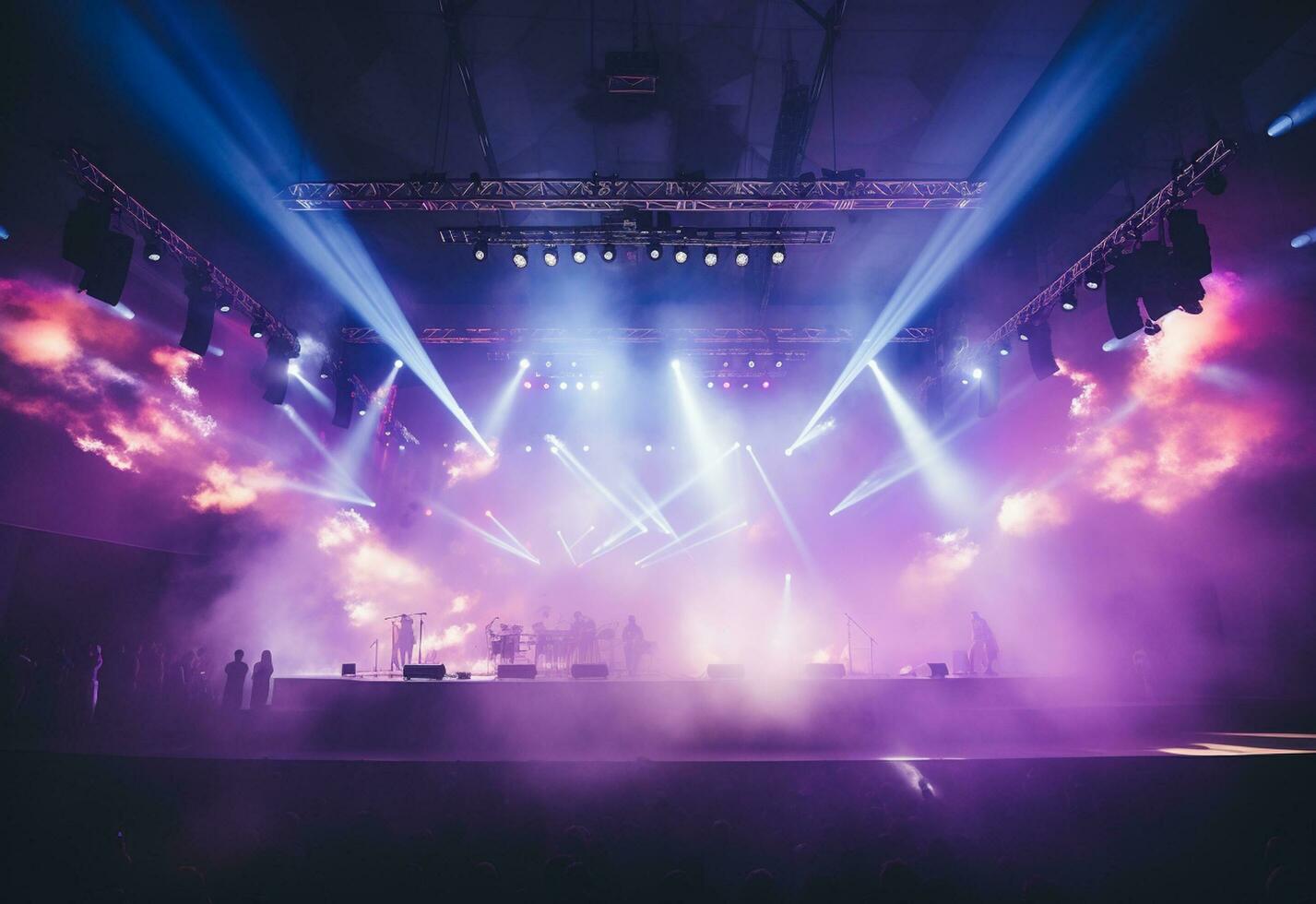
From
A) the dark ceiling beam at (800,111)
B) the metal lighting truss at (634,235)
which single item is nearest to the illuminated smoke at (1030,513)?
the metal lighting truss at (634,235)

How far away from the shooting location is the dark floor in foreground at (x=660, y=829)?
370 centimetres

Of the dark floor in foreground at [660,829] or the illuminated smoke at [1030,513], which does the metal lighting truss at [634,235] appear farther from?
the illuminated smoke at [1030,513]

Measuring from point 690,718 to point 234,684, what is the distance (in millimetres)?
6427

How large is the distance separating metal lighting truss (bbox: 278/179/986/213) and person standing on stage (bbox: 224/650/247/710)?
6.41 metres

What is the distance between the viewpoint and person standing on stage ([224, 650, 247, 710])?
912 centimetres

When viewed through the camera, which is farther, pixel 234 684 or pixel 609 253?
pixel 609 253

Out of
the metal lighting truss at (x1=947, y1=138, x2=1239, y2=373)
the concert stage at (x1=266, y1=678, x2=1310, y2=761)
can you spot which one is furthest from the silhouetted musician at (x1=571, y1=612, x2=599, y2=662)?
the metal lighting truss at (x1=947, y1=138, x2=1239, y2=373)

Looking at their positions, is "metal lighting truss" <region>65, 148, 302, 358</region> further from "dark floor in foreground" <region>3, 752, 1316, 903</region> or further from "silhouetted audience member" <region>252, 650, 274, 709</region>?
"dark floor in foreground" <region>3, 752, 1316, 903</region>

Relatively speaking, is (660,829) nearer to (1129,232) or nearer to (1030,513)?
(1129,232)

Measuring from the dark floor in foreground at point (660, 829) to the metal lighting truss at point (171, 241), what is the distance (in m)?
6.20

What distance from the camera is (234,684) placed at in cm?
938

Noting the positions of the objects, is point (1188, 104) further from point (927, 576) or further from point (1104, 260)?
point (927, 576)

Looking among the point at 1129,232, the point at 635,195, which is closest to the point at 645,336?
the point at 635,195

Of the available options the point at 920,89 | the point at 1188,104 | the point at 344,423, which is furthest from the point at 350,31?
the point at 1188,104
